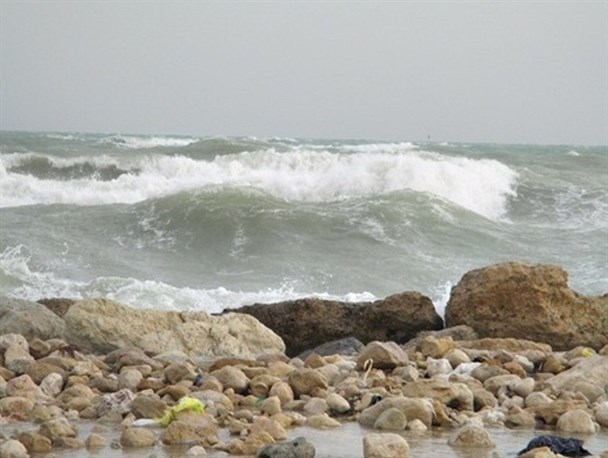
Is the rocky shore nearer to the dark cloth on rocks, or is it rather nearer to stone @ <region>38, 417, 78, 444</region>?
stone @ <region>38, 417, 78, 444</region>

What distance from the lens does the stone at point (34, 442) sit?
18.5 feet

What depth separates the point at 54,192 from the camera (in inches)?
993

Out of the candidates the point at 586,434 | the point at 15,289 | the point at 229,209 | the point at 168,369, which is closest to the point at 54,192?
the point at 229,209

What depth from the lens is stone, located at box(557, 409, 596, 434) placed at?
6516mm

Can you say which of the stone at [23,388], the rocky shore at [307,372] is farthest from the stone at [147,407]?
the stone at [23,388]

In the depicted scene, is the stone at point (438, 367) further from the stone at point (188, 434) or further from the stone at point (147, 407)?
the stone at point (188, 434)

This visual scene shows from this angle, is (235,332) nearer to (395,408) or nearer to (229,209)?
(395,408)

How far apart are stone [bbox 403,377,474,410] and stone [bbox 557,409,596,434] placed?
0.56 meters

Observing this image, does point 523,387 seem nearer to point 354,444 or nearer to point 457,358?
point 457,358

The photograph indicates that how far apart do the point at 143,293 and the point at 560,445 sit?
7193 mm

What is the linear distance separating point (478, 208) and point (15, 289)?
44.8ft

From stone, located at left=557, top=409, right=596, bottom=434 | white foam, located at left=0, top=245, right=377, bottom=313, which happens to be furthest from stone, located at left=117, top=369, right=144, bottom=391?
white foam, located at left=0, top=245, right=377, bottom=313

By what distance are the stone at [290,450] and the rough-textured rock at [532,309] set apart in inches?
174

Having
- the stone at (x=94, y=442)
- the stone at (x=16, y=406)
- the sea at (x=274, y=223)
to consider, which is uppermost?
the stone at (x=94, y=442)
